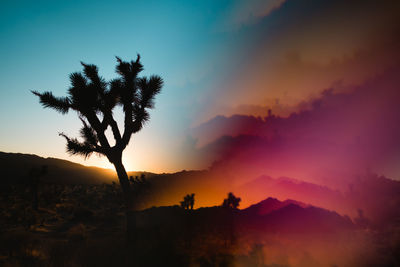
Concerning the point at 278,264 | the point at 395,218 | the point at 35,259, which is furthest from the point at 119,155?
the point at 395,218

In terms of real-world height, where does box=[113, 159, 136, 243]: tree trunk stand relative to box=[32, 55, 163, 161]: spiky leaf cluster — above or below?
below

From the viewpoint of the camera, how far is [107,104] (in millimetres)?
8539

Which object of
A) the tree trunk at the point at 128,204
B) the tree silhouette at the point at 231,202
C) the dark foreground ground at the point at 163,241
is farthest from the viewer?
the tree silhouette at the point at 231,202

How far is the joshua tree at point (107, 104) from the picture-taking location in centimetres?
810

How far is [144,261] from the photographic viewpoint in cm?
687

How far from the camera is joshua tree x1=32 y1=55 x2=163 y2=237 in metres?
8.10

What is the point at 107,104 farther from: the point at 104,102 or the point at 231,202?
→ the point at 231,202

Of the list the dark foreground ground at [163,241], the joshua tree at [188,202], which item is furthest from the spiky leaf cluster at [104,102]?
the joshua tree at [188,202]

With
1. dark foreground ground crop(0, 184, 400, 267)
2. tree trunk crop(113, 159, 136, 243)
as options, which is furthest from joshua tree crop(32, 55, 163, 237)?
dark foreground ground crop(0, 184, 400, 267)

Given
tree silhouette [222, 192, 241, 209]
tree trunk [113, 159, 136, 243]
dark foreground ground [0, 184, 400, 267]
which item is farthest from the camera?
tree silhouette [222, 192, 241, 209]

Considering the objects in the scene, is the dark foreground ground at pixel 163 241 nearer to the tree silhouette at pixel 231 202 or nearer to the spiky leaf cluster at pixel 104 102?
the tree silhouette at pixel 231 202

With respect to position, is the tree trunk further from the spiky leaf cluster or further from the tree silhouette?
the tree silhouette

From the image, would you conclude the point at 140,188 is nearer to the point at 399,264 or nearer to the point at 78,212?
the point at 78,212

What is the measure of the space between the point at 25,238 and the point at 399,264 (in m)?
21.5
